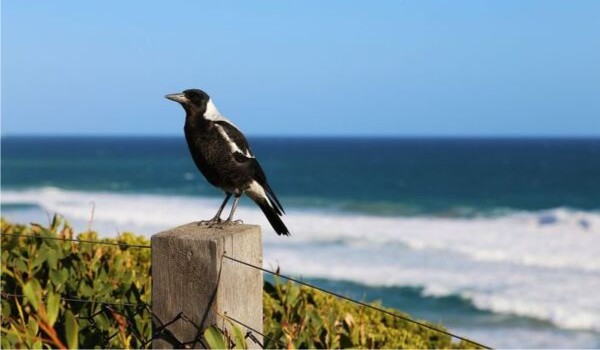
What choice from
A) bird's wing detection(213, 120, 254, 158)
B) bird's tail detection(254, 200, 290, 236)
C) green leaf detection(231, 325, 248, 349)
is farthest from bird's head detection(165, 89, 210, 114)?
green leaf detection(231, 325, 248, 349)

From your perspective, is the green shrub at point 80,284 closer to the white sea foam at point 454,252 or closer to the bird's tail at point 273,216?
the bird's tail at point 273,216

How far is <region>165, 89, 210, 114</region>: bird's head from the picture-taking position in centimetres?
357

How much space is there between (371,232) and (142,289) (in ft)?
78.5

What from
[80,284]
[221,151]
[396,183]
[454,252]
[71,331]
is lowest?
[71,331]

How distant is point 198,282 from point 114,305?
1310 millimetres

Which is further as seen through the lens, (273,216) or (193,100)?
(273,216)

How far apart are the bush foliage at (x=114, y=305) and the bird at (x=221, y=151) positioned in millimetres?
425

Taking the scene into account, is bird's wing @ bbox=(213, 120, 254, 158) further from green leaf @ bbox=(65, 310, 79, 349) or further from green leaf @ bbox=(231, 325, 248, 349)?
green leaf @ bbox=(65, 310, 79, 349)

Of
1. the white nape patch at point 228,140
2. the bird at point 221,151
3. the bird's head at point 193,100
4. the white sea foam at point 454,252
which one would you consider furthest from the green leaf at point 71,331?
the white sea foam at point 454,252

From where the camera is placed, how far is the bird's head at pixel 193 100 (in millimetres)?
3568

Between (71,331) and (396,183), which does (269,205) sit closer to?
(71,331)

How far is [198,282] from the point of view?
2289mm

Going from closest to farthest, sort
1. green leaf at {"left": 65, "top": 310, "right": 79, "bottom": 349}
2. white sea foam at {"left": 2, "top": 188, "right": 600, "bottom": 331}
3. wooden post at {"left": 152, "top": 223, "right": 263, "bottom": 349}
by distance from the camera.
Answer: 1. green leaf at {"left": 65, "top": 310, "right": 79, "bottom": 349}
2. wooden post at {"left": 152, "top": 223, "right": 263, "bottom": 349}
3. white sea foam at {"left": 2, "top": 188, "right": 600, "bottom": 331}

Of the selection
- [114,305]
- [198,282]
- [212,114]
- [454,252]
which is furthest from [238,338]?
[454,252]
